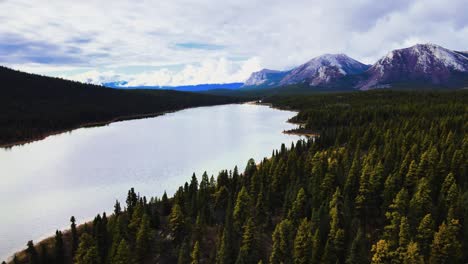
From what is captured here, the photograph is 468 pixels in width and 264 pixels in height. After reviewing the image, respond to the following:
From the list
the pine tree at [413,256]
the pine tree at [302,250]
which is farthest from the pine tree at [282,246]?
the pine tree at [413,256]

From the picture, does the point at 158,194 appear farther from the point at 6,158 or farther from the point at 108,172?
the point at 6,158

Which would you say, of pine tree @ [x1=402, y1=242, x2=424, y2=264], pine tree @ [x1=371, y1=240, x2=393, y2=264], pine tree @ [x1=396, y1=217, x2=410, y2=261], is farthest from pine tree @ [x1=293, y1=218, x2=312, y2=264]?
pine tree @ [x1=402, y1=242, x2=424, y2=264]

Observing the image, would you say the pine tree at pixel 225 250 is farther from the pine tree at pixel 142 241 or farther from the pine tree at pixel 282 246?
the pine tree at pixel 142 241

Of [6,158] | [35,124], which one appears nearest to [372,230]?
[6,158]

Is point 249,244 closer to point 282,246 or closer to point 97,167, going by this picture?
point 282,246

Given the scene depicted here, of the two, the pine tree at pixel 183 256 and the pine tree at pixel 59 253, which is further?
the pine tree at pixel 59 253

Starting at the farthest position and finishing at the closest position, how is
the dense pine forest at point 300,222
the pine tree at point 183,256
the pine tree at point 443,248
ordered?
the pine tree at point 183,256 → the dense pine forest at point 300,222 → the pine tree at point 443,248

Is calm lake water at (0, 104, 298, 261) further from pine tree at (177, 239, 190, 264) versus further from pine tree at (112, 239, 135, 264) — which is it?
pine tree at (177, 239, 190, 264)

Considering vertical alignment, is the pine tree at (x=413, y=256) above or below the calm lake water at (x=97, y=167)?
above
